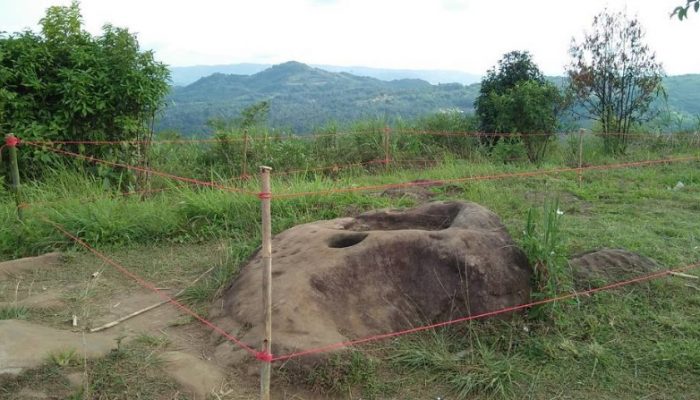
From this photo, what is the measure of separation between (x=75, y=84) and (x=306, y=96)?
89.7 feet

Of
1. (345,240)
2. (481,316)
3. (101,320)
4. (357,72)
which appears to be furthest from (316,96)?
(357,72)

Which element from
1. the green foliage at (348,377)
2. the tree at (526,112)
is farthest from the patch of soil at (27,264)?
the tree at (526,112)

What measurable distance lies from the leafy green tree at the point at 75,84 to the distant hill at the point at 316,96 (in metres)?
2.88

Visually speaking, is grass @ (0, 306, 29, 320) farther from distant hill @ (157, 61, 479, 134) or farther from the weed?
distant hill @ (157, 61, 479, 134)

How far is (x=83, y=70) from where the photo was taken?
7.22 metres

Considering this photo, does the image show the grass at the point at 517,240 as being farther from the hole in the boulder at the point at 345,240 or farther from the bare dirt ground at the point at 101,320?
the hole in the boulder at the point at 345,240

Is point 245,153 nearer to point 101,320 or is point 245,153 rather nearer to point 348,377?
point 101,320

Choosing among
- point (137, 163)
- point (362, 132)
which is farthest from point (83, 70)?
point (362, 132)

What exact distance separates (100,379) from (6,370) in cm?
46

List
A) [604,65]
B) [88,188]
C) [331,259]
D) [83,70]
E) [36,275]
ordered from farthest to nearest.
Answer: [604,65] → [83,70] → [88,188] → [36,275] → [331,259]

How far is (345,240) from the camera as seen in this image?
14.5ft

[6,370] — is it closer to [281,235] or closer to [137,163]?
[281,235]

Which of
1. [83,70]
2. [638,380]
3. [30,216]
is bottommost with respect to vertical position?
[638,380]

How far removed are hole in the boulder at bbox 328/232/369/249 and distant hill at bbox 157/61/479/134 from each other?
6711 millimetres
